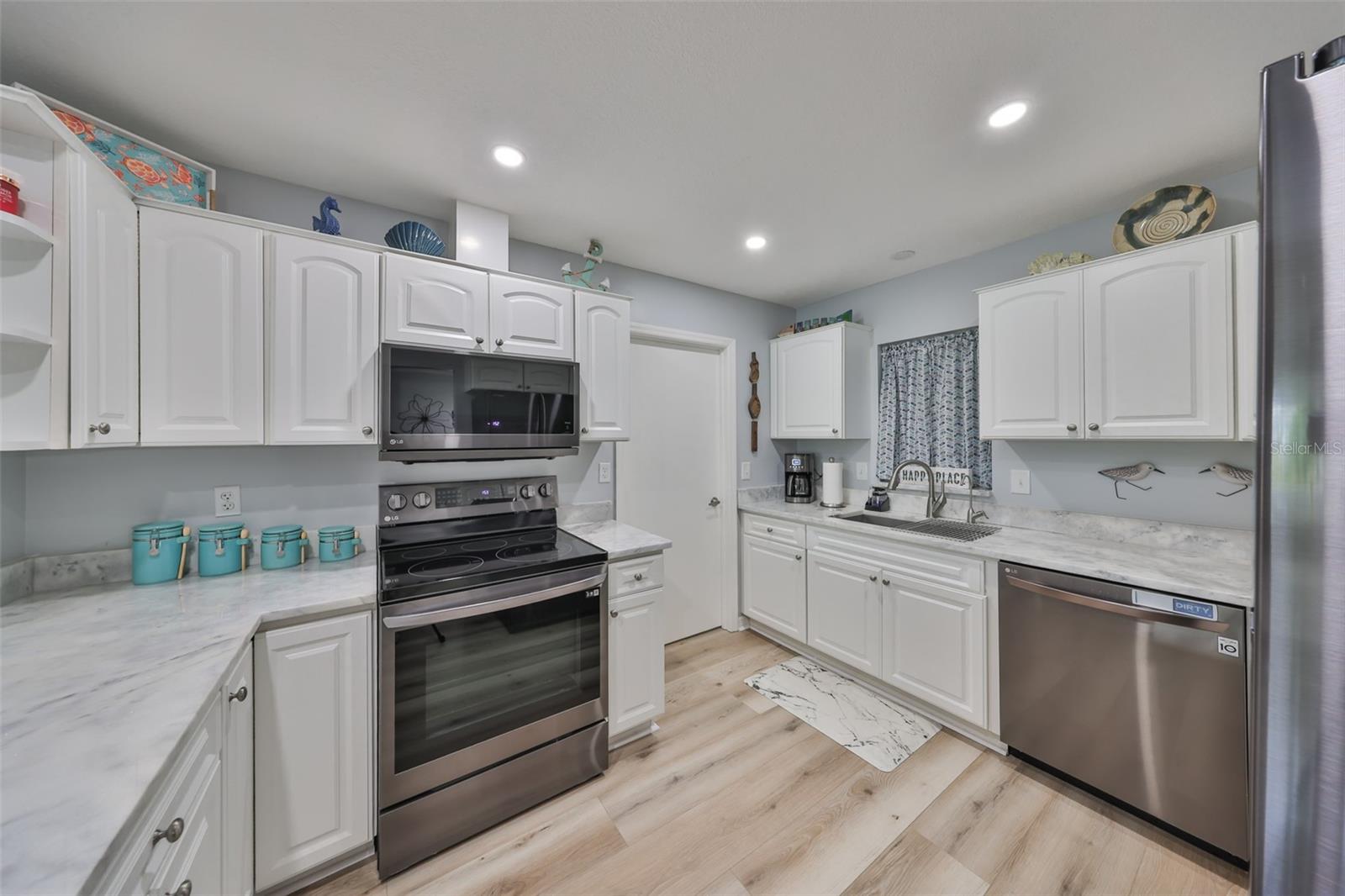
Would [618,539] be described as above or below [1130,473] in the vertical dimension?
below

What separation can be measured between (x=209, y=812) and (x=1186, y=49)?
3180mm

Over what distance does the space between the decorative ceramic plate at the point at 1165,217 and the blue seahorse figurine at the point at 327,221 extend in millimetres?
3350

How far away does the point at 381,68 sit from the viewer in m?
1.35

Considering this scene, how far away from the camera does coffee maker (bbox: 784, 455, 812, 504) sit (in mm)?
3484

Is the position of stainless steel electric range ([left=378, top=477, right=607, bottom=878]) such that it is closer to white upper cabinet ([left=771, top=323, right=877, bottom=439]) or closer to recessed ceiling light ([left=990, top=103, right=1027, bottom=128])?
white upper cabinet ([left=771, top=323, right=877, bottom=439])

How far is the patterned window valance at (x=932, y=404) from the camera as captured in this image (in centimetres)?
276

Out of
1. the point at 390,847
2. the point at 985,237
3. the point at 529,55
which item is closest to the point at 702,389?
the point at 985,237

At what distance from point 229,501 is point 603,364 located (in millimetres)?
1625

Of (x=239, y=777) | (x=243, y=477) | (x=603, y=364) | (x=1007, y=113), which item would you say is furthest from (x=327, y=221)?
(x=1007, y=113)

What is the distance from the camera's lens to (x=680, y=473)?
10.5 feet

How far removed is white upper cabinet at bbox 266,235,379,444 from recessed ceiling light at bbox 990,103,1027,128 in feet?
7.58

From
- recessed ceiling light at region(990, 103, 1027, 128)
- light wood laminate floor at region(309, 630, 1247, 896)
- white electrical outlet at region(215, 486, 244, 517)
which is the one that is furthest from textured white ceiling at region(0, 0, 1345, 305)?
light wood laminate floor at region(309, 630, 1247, 896)

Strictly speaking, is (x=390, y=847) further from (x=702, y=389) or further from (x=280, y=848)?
(x=702, y=389)

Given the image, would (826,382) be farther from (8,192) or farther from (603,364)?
(8,192)
